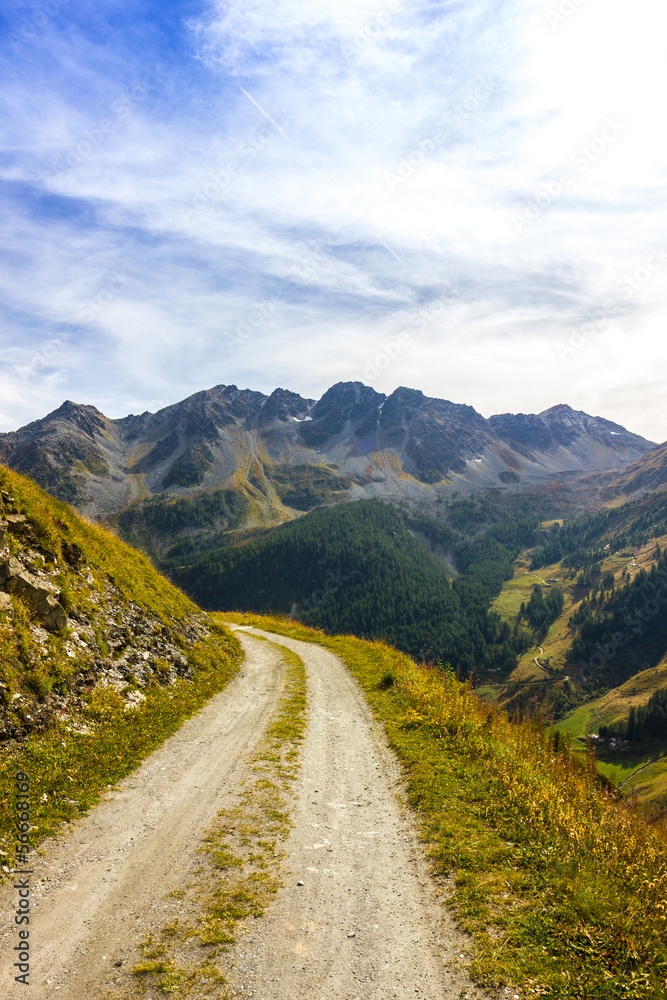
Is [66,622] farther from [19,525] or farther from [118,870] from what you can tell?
[118,870]

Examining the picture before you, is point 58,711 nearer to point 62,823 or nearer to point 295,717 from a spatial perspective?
point 62,823

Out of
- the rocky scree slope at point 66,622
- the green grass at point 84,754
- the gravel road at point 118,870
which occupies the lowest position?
the gravel road at point 118,870

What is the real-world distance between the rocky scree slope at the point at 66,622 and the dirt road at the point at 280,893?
321cm

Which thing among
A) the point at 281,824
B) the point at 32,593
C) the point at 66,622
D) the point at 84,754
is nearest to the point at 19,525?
the point at 32,593

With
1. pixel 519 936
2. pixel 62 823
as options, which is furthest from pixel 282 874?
pixel 62 823

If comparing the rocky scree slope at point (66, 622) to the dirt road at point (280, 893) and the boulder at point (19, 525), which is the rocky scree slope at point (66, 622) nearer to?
the boulder at point (19, 525)

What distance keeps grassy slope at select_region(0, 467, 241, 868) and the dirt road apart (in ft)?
2.44

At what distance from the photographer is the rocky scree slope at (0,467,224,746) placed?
1230 cm

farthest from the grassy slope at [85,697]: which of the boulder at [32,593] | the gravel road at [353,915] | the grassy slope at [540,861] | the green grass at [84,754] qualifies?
the grassy slope at [540,861]

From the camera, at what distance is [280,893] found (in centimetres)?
792

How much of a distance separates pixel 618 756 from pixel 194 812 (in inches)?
8143

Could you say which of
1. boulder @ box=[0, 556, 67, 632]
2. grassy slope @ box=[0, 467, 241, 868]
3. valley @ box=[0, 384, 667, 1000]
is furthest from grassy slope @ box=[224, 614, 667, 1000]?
boulder @ box=[0, 556, 67, 632]

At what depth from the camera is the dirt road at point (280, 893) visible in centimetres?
614

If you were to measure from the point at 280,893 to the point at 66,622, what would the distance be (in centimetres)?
1113
